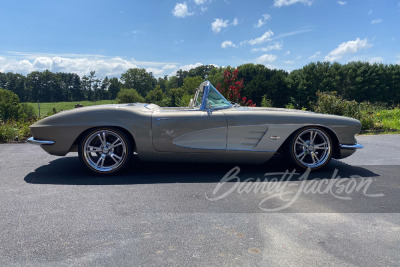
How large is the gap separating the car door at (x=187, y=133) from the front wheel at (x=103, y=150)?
41 centimetres

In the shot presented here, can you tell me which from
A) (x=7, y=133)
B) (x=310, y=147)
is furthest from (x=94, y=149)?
(x=7, y=133)

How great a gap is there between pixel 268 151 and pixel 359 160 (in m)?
2.07

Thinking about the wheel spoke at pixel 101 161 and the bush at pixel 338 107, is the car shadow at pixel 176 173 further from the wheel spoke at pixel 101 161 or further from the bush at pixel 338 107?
the bush at pixel 338 107

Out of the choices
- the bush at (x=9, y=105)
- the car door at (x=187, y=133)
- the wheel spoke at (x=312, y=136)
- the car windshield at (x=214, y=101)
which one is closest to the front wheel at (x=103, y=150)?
the car door at (x=187, y=133)

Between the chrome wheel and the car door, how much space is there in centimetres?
106

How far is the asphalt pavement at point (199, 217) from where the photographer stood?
1.90 meters

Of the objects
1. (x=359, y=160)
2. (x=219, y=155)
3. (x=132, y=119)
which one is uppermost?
(x=132, y=119)

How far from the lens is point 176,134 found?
12.4ft

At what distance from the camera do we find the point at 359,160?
493 cm

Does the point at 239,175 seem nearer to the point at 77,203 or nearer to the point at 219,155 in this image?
the point at 219,155

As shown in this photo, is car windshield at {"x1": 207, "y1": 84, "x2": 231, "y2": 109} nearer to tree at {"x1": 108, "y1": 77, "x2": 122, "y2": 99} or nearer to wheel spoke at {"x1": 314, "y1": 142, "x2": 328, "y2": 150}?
wheel spoke at {"x1": 314, "y1": 142, "x2": 328, "y2": 150}

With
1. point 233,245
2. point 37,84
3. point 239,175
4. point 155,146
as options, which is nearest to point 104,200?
point 155,146

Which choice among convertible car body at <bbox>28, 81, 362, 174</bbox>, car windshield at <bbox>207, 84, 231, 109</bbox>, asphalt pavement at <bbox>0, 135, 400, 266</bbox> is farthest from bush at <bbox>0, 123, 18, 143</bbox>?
car windshield at <bbox>207, 84, 231, 109</bbox>

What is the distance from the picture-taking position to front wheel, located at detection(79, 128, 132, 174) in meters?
3.77
